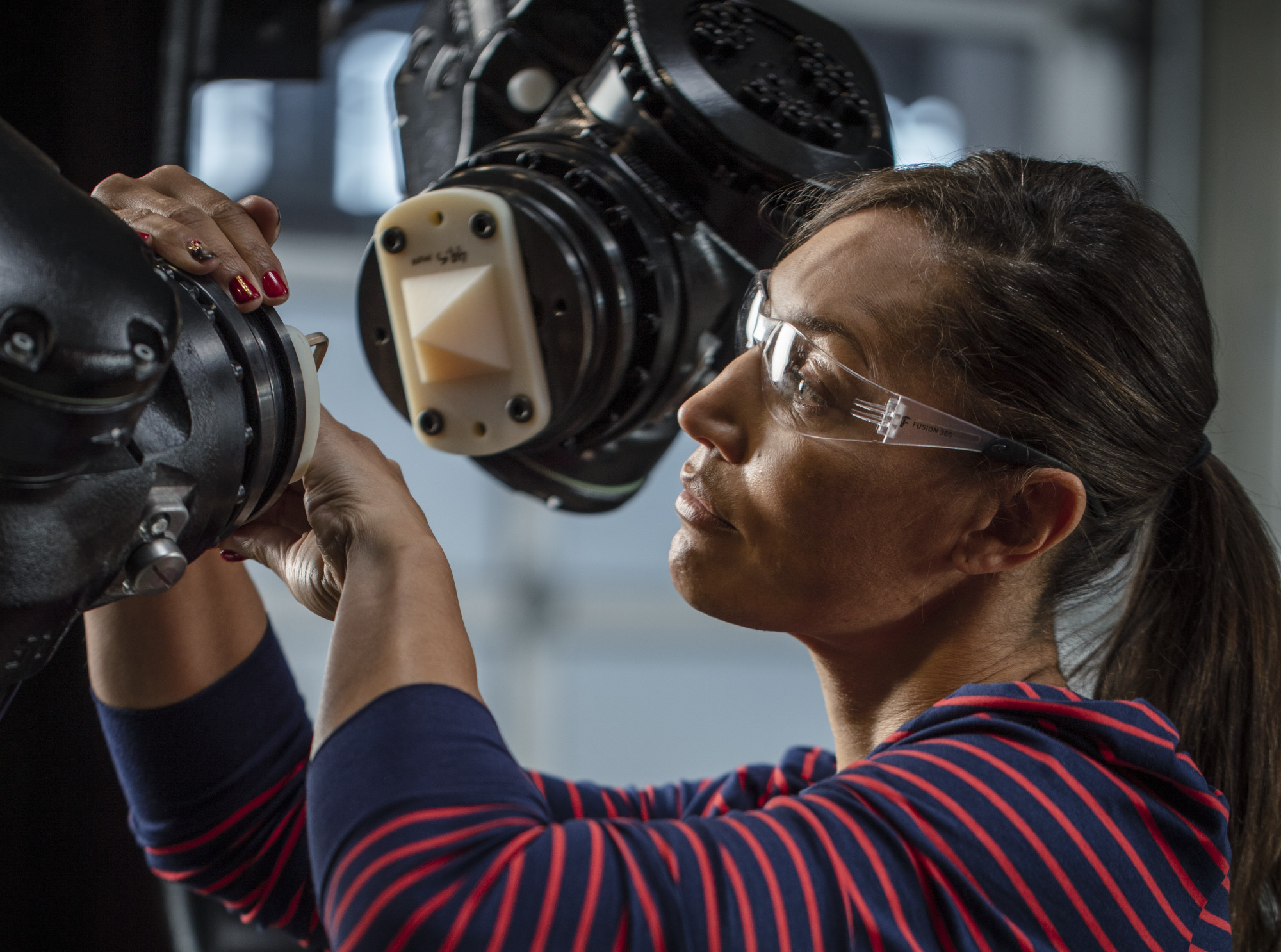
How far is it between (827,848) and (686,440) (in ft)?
8.35

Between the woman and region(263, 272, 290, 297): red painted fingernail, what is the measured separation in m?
0.02

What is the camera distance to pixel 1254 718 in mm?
835

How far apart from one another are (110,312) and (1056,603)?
2.17 ft

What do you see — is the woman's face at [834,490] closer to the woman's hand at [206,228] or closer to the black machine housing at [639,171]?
the black machine housing at [639,171]

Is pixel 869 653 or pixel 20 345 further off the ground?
pixel 20 345

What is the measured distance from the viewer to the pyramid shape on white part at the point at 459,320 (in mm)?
736

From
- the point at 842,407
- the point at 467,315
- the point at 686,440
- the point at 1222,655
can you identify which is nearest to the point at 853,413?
the point at 842,407

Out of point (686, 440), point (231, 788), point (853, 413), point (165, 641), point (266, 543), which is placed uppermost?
point (853, 413)

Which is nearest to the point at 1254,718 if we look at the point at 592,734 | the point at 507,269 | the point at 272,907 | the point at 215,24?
the point at 507,269

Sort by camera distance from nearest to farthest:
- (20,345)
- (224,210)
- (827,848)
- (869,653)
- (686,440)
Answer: (20,345), (827,848), (224,210), (869,653), (686,440)

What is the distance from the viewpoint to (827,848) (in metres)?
0.59

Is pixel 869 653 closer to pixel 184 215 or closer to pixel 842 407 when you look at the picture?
pixel 842 407

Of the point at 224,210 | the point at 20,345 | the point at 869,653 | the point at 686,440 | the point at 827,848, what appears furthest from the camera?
the point at 686,440

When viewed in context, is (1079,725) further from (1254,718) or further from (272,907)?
(272,907)
